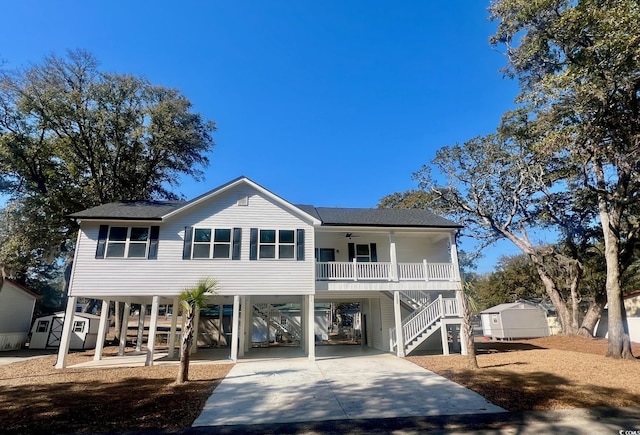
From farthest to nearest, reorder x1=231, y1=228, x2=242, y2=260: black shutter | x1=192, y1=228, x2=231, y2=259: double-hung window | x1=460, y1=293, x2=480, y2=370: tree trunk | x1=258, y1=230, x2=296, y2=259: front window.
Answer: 1. x1=258, y1=230, x2=296, y2=259: front window
2. x1=231, y1=228, x2=242, y2=260: black shutter
3. x1=192, y1=228, x2=231, y2=259: double-hung window
4. x1=460, y1=293, x2=480, y2=370: tree trunk

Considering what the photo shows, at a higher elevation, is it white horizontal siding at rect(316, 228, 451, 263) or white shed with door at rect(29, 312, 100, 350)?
white horizontal siding at rect(316, 228, 451, 263)

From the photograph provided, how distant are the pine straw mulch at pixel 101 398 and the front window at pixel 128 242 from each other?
178 inches

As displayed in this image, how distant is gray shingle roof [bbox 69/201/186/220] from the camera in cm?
1414

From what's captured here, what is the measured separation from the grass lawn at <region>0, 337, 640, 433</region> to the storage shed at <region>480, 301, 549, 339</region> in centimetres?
1448

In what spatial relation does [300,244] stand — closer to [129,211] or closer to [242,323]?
[242,323]

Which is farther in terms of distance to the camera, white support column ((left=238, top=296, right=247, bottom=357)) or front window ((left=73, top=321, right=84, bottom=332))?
front window ((left=73, top=321, right=84, bottom=332))

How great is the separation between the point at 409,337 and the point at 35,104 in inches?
938

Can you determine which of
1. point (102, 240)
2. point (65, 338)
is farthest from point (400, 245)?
point (65, 338)

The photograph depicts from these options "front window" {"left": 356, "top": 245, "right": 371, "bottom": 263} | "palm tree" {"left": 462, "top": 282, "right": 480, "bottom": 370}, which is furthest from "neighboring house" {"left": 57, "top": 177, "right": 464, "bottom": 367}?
"palm tree" {"left": 462, "top": 282, "right": 480, "bottom": 370}

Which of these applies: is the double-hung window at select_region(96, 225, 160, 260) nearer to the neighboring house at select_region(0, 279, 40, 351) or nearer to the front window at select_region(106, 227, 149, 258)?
the front window at select_region(106, 227, 149, 258)

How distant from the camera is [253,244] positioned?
14961 mm

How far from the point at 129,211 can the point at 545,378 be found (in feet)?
55.2

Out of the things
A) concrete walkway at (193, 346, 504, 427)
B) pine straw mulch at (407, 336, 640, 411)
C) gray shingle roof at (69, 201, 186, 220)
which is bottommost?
concrete walkway at (193, 346, 504, 427)

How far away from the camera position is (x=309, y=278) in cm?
1499
